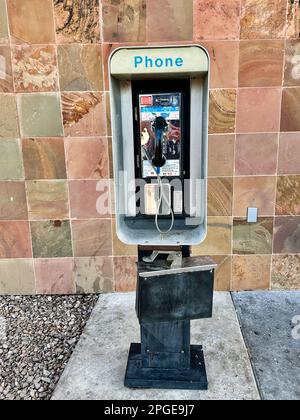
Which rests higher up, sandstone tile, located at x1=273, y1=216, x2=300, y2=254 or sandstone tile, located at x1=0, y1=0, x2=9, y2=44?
sandstone tile, located at x1=0, y1=0, x2=9, y2=44

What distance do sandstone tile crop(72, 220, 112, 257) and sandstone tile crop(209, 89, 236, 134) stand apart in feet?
3.67

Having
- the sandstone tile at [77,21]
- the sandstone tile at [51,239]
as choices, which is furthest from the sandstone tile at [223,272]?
the sandstone tile at [77,21]

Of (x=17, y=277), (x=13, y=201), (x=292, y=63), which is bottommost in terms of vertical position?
(x=17, y=277)

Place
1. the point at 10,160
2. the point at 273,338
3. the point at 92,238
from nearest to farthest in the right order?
the point at 273,338 < the point at 10,160 < the point at 92,238

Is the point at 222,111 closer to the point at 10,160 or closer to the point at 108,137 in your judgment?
the point at 108,137

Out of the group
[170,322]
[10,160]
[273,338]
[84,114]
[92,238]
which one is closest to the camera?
[170,322]

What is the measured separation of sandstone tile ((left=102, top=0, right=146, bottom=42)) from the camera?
265 centimetres

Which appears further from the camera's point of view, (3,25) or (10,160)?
(10,160)

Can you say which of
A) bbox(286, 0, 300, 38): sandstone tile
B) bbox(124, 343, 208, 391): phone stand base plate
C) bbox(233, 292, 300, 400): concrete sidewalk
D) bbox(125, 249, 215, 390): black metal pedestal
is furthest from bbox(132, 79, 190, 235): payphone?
bbox(286, 0, 300, 38): sandstone tile

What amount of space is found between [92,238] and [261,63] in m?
1.84

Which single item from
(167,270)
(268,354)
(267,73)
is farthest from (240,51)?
(268,354)

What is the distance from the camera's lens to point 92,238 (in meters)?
3.04

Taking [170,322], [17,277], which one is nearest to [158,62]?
[170,322]

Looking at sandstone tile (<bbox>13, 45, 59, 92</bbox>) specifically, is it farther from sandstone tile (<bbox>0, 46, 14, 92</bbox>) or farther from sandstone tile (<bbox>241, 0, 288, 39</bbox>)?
sandstone tile (<bbox>241, 0, 288, 39</bbox>)
